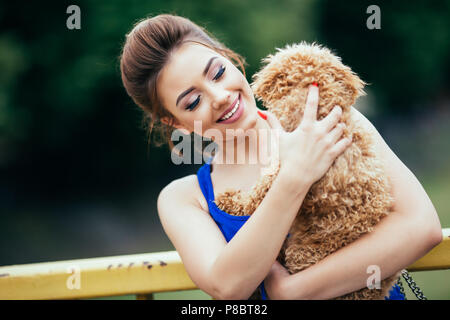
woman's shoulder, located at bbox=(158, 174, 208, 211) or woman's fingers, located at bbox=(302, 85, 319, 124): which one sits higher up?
woman's fingers, located at bbox=(302, 85, 319, 124)

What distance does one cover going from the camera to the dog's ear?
3.60 feet

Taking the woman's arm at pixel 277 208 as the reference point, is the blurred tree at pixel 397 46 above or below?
above

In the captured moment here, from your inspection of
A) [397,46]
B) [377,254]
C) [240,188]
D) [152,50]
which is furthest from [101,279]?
[397,46]

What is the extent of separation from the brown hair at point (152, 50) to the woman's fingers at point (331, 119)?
1.82 feet

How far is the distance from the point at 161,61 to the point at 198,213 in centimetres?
54

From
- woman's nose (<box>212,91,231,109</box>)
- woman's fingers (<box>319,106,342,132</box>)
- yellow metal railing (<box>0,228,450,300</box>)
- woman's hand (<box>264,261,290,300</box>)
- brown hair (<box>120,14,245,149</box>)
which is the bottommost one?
yellow metal railing (<box>0,228,450,300</box>)

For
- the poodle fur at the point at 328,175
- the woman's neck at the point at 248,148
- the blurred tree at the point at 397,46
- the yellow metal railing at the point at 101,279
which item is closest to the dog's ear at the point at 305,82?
the poodle fur at the point at 328,175

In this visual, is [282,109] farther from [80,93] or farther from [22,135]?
[22,135]

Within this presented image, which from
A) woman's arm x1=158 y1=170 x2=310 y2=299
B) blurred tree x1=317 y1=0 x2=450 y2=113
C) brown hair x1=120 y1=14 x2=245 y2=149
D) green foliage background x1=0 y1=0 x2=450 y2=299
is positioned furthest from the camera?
blurred tree x1=317 y1=0 x2=450 y2=113

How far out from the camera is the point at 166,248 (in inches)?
188

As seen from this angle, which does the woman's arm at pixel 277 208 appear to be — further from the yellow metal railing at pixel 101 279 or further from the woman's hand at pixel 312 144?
the yellow metal railing at pixel 101 279

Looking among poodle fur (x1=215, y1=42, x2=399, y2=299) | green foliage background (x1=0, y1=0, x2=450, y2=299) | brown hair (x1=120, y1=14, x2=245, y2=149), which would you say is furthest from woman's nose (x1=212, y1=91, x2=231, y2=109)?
green foliage background (x1=0, y1=0, x2=450, y2=299)

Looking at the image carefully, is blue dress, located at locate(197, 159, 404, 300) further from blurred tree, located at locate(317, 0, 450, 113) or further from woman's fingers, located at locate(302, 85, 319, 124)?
blurred tree, located at locate(317, 0, 450, 113)

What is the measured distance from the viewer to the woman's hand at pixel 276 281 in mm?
1143
